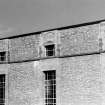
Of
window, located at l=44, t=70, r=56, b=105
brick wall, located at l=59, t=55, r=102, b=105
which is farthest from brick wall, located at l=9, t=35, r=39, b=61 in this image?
brick wall, located at l=59, t=55, r=102, b=105

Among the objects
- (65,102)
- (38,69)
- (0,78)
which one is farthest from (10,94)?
(65,102)

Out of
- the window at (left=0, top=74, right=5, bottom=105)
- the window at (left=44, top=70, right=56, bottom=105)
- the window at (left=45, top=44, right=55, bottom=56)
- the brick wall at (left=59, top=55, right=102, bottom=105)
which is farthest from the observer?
the window at (left=0, top=74, right=5, bottom=105)

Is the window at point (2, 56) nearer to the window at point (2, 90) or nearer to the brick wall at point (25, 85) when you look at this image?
the brick wall at point (25, 85)

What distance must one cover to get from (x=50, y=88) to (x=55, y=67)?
5.72ft

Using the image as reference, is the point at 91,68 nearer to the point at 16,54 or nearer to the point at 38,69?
the point at 38,69

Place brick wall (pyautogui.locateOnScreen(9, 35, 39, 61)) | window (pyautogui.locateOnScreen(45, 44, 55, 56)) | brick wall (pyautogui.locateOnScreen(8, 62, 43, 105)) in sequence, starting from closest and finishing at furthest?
window (pyautogui.locateOnScreen(45, 44, 55, 56)) < brick wall (pyautogui.locateOnScreen(8, 62, 43, 105)) < brick wall (pyautogui.locateOnScreen(9, 35, 39, 61))

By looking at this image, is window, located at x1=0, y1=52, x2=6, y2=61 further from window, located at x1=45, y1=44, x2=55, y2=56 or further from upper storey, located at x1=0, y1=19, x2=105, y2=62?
window, located at x1=45, y1=44, x2=55, y2=56

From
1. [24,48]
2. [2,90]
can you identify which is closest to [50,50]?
[24,48]

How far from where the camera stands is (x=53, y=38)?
23.8 meters

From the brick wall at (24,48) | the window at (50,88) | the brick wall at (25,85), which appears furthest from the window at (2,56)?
the window at (50,88)

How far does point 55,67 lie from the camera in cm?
2336

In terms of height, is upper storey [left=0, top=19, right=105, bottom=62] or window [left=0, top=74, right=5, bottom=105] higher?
upper storey [left=0, top=19, right=105, bottom=62]

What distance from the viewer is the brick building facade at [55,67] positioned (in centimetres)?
2125

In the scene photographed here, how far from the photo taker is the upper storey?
21.5 metres
